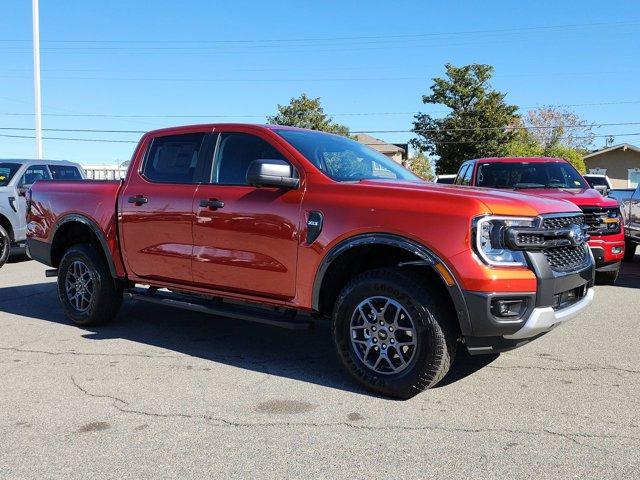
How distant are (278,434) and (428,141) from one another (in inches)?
1777

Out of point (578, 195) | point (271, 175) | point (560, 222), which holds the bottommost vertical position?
point (560, 222)

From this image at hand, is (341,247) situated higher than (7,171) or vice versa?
(7,171)

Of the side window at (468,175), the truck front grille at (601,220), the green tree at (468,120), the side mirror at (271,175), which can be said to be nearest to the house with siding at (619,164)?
the green tree at (468,120)

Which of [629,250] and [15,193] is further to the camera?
[629,250]

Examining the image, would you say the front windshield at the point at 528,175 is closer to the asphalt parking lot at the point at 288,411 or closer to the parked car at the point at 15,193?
the asphalt parking lot at the point at 288,411

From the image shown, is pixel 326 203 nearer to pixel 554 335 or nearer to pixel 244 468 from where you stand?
pixel 244 468

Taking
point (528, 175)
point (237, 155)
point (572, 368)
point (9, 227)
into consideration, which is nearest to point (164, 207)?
point (237, 155)

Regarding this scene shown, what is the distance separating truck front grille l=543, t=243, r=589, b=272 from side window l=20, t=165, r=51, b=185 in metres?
10.2

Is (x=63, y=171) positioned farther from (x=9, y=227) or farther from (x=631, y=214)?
(x=631, y=214)

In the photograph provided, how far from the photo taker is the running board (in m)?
4.61

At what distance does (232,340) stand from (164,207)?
1.40m

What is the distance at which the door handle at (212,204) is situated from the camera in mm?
4973

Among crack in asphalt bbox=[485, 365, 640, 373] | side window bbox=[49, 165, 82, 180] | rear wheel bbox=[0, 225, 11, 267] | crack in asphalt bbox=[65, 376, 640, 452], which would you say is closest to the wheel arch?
rear wheel bbox=[0, 225, 11, 267]

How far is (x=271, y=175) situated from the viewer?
176 inches
